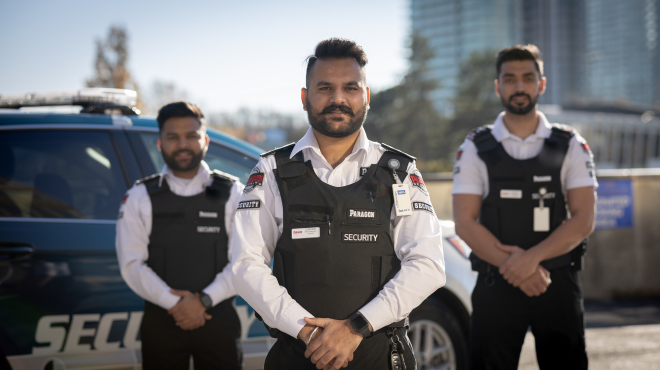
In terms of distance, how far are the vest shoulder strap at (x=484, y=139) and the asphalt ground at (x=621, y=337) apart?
2290mm

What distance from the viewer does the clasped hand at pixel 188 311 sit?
2523mm

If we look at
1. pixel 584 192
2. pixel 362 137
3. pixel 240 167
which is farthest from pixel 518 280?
pixel 240 167

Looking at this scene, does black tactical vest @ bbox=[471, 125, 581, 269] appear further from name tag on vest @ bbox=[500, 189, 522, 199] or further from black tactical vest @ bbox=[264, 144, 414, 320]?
black tactical vest @ bbox=[264, 144, 414, 320]

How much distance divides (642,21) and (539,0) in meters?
38.5

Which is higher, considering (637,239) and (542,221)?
(542,221)

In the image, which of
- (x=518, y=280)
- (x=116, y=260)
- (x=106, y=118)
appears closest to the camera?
(x=518, y=280)

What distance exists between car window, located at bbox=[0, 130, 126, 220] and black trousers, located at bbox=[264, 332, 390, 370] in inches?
65.0

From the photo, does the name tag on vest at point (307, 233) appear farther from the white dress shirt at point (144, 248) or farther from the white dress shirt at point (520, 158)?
the white dress shirt at point (520, 158)

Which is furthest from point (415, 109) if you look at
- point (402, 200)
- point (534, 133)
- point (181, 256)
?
point (402, 200)

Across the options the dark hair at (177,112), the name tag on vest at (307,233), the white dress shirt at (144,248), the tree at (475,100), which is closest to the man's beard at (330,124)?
the name tag on vest at (307,233)

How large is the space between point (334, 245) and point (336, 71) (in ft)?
2.23

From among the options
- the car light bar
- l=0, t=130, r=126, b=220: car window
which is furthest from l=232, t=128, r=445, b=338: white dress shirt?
the car light bar

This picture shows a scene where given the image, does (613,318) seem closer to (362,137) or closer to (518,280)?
(518,280)

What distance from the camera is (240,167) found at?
3328 millimetres
